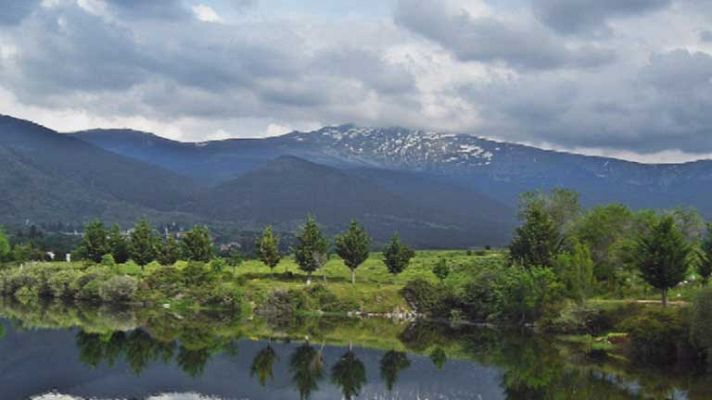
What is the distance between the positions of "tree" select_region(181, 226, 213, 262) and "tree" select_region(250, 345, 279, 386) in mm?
44919

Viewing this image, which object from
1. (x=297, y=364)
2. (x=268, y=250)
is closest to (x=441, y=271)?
(x=268, y=250)

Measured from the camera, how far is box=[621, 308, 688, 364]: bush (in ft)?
222

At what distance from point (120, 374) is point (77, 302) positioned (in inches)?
2143

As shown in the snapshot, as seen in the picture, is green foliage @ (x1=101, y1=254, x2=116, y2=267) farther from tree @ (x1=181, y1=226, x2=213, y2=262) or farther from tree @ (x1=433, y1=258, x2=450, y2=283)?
tree @ (x1=433, y1=258, x2=450, y2=283)

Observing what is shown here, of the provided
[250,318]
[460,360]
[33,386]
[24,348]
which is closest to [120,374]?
[33,386]

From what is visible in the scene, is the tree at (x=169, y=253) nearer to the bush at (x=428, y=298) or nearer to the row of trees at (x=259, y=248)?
the row of trees at (x=259, y=248)

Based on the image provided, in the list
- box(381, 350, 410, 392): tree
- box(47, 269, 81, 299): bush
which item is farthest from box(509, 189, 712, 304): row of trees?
box(47, 269, 81, 299): bush

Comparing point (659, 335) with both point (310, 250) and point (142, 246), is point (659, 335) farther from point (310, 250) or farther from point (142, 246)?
point (142, 246)

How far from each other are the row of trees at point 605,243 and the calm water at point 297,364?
11422 mm

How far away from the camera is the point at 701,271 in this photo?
84188 millimetres

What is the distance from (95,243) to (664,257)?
3346 inches

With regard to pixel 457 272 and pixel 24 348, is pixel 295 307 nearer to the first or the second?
pixel 457 272

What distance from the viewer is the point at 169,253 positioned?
11862cm

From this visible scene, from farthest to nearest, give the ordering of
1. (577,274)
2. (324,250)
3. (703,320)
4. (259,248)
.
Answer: (259,248), (324,250), (577,274), (703,320)
